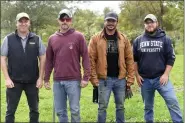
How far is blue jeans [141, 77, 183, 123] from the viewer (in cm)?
615

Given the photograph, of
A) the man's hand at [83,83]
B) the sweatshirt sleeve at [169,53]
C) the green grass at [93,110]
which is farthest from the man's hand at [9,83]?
the sweatshirt sleeve at [169,53]

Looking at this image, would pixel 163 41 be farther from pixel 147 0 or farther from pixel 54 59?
pixel 147 0

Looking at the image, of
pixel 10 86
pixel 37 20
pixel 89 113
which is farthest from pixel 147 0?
pixel 10 86

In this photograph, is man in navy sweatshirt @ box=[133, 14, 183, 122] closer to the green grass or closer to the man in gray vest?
Answer: the green grass

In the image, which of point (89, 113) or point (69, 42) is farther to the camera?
point (89, 113)

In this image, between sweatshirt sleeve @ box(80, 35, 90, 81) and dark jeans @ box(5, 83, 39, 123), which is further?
dark jeans @ box(5, 83, 39, 123)

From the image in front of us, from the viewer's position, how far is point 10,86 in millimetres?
6047

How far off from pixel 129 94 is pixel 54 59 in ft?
4.82

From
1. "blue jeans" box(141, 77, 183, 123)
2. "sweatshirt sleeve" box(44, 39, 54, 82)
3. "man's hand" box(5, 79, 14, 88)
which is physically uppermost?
"sweatshirt sleeve" box(44, 39, 54, 82)

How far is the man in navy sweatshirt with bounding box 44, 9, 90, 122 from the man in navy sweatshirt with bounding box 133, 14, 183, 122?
106cm

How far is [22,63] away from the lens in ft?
20.0

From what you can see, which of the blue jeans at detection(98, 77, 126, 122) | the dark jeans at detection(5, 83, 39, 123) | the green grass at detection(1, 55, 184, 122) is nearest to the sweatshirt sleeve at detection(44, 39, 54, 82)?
the dark jeans at detection(5, 83, 39, 123)

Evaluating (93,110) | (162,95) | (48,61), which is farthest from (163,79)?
(93,110)

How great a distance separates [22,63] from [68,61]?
85 centimetres
